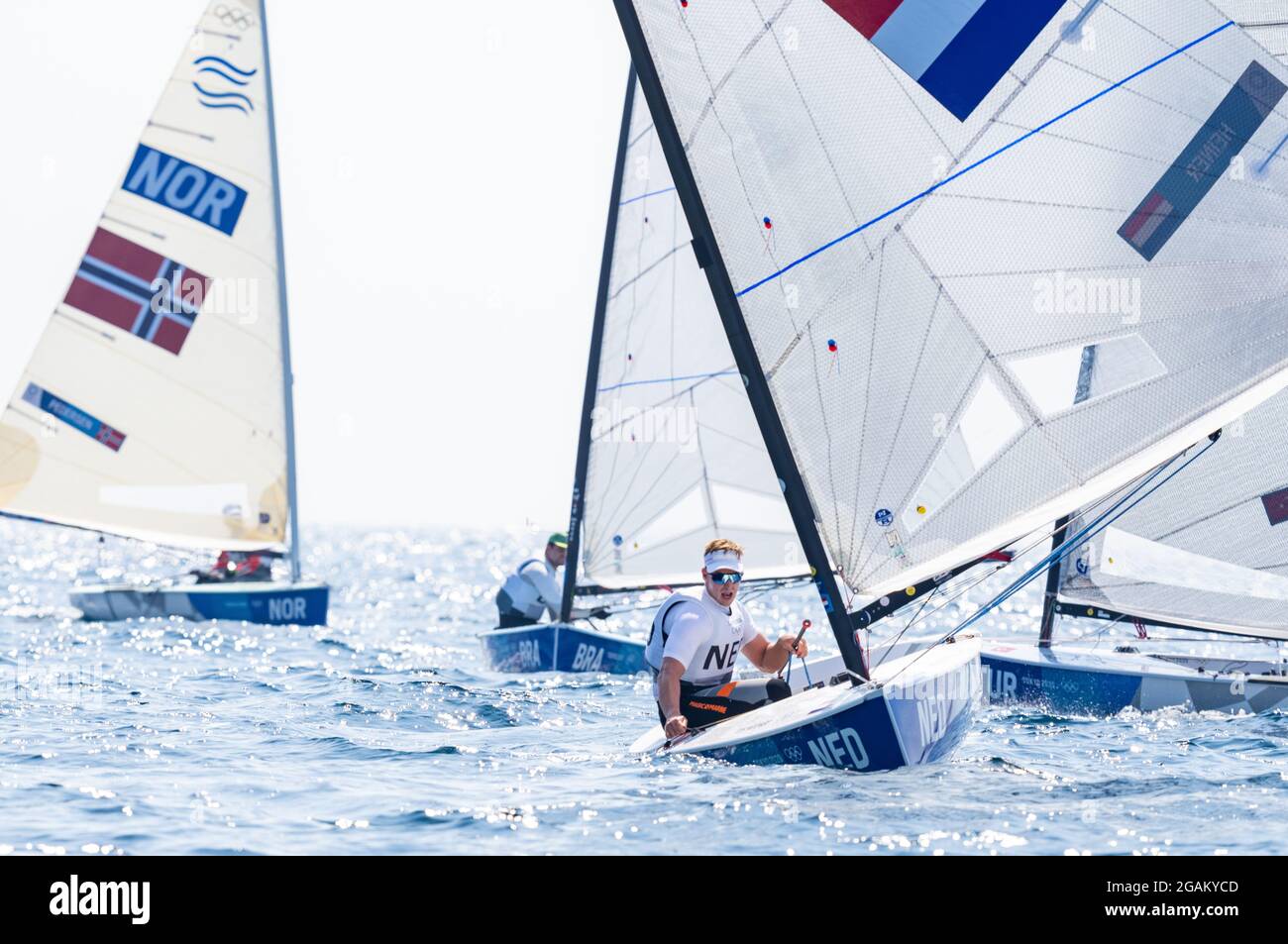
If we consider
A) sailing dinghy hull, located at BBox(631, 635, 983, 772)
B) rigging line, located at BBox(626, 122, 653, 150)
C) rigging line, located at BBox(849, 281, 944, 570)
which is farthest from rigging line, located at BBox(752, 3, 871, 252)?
rigging line, located at BBox(626, 122, 653, 150)

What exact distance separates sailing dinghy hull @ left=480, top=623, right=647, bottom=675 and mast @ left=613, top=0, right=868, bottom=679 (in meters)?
6.41

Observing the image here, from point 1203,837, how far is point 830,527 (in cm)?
238

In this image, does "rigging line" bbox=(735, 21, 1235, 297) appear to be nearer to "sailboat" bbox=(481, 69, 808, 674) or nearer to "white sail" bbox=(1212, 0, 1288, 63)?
"white sail" bbox=(1212, 0, 1288, 63)

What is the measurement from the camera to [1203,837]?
6.35 m

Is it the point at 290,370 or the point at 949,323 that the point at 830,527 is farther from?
the point at 290,370

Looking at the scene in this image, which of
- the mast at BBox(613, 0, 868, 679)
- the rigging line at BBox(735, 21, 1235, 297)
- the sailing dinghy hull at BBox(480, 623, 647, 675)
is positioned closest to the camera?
the rigging line at BBox(735, 21, 1235, 297)

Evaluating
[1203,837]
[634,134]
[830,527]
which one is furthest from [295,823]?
[634,134]

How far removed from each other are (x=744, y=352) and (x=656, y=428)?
7.56 meters

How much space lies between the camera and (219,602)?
725 inches

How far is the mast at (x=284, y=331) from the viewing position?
65.2ft

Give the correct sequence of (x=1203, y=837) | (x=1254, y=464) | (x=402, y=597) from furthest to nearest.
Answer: (x=402, y=597) < (x=1254, y=464) < (x=1203, y=837)

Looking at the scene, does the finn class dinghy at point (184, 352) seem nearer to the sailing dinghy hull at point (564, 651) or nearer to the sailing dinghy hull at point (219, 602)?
the sailing dinghy hull at point (219, 602)

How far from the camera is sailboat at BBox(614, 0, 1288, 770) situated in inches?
293

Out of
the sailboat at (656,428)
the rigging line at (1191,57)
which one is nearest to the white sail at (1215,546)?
the sailboat at (656,428)
